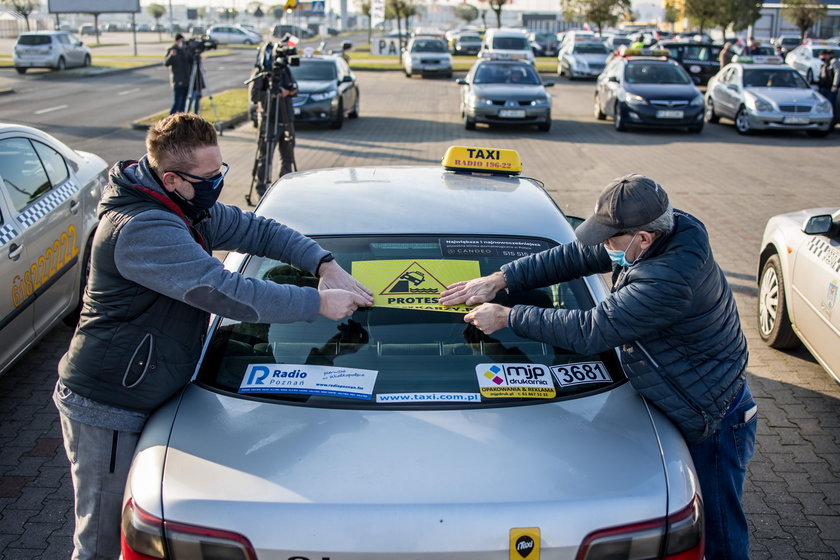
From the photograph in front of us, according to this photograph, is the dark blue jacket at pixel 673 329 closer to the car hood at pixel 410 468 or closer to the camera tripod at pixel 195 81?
the car hood at pixel 410 468

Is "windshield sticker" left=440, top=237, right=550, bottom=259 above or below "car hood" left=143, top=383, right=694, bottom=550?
above

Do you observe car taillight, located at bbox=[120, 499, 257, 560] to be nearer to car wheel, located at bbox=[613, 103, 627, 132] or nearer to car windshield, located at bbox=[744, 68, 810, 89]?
car wheel, located at bbox=[613, 103, 627, 132]

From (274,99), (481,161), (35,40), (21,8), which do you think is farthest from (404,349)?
(21,8)

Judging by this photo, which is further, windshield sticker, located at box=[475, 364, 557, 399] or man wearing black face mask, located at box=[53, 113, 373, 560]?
windshield sticker, located at box=[475, 364, 557, 399]

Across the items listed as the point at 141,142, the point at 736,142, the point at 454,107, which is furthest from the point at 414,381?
the point at 454,107

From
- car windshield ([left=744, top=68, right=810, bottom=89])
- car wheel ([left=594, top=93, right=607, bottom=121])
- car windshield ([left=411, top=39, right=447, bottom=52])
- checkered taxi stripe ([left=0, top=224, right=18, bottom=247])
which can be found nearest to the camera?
checkered taxi stripe ([left=0, top=224, right=18, bottom=247])

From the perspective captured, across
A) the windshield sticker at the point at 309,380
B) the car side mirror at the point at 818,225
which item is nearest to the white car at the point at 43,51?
the car side mirror at the point at 818,225

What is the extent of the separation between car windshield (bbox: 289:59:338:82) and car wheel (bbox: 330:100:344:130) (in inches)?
34.8

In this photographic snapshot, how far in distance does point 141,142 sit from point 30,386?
11043mm

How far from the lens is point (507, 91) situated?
678 inches

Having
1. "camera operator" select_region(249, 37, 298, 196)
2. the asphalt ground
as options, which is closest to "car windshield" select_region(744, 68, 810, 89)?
the asphalt ground

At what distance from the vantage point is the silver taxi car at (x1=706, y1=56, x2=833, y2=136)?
1716 cm

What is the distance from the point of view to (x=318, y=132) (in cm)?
1688

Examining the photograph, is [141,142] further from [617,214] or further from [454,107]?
[617,214]
